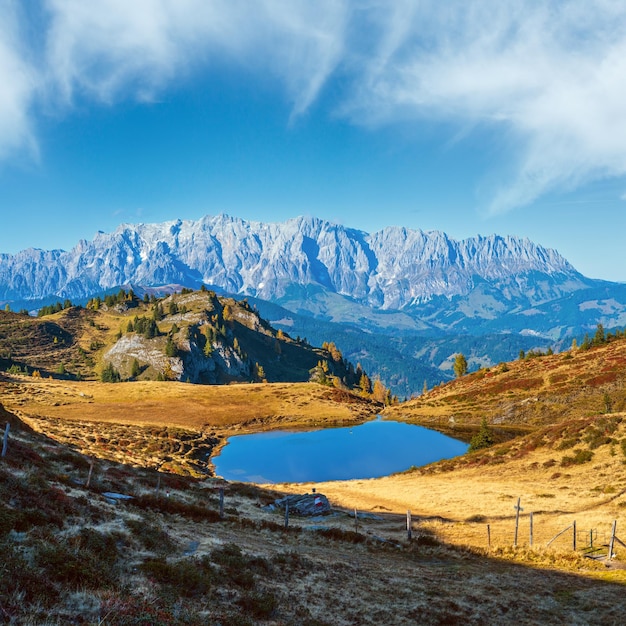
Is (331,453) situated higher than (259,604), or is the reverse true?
(259,604)

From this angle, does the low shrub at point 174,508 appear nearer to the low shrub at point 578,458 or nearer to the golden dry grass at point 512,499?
the golden dry grass at point 512,499

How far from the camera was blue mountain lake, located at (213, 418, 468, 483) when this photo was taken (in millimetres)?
94938

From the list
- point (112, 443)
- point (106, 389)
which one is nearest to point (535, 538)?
point (112, 443)

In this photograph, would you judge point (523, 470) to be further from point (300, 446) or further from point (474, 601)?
point (300, 446)

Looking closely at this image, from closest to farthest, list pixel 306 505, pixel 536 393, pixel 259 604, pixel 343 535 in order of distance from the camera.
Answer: pixel 259 604 → pixel 343 535 → pixel 306 505 → pixel 536 393

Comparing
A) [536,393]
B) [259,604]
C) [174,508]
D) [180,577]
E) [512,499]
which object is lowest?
[512,499]

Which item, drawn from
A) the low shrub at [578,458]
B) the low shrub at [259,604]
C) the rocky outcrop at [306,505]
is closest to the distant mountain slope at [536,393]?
the low shrub at [578,458]

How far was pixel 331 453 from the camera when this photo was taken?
114m

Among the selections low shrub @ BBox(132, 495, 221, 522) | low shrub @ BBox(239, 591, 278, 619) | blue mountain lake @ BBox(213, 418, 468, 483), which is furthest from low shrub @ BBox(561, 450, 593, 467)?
low shrub @ BBox(239, 591, 278, 619)

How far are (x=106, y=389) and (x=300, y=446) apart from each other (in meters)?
88.9

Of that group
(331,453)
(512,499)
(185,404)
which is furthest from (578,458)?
(185,404)

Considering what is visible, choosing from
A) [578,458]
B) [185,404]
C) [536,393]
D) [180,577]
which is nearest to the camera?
[180,577]

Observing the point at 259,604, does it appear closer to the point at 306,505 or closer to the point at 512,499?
the point at 306,505

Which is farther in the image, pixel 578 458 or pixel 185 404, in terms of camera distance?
pixel 185 404
